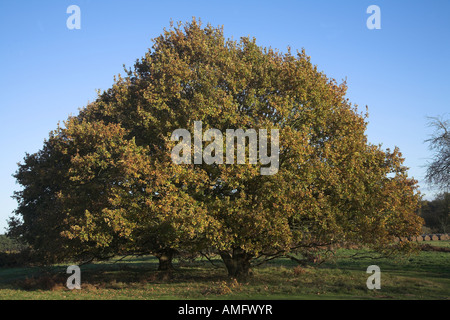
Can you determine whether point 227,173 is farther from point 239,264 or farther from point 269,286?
point 239,264

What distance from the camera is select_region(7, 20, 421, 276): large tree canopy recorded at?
23.5 meters

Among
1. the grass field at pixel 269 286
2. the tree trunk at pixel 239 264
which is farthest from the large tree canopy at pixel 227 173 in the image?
the grass field at pixel 269 286

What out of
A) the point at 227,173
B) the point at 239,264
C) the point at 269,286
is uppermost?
the point at 227,173

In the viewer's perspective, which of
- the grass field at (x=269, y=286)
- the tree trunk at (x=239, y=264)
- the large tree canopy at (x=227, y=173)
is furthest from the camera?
the tree trunk at (x=239, y=264)

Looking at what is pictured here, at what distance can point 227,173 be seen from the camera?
76.3 feet

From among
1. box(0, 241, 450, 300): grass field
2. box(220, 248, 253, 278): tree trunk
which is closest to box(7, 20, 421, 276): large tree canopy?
box(220, 248, 253, 278): tree trunk

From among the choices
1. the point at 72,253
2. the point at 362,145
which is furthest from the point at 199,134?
the point at 72,253

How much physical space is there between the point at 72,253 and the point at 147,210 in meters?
8.20

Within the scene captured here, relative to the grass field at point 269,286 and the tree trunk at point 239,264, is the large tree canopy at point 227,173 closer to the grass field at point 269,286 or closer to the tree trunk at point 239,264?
the tree trunk at point 239,264

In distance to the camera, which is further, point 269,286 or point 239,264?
point 239,264

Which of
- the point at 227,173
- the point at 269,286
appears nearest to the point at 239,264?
the point at 269,286

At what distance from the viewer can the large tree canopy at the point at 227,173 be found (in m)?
23.5

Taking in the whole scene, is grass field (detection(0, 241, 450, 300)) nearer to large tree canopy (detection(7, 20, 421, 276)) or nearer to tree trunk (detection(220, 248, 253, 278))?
tree trunk (detection(220, 248, 253, 278))
